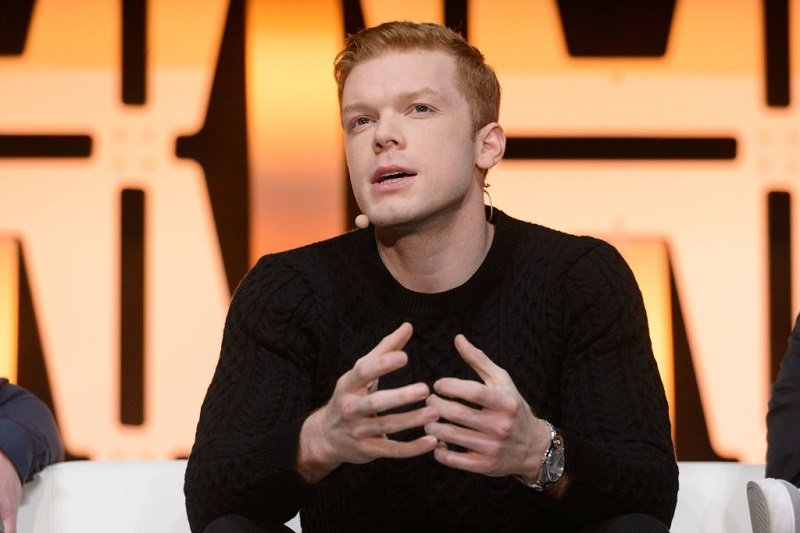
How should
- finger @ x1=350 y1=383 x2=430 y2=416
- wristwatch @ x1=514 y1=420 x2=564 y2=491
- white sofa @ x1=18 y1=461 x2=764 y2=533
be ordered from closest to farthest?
1. finger @ x1=350 y1=383 x2=430 y2=416
2. wristwatch @ x1=514 y1=420 x2=564 y2=491
3. white sofa @ x1=18 y1=461 x2=764 y2=533

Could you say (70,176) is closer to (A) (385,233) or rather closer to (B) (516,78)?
(B) (516,78)

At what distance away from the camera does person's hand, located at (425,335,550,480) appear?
138cm

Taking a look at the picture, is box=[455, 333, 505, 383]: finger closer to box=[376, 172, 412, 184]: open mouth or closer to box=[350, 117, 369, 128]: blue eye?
box=[376, 172, 412, 184]: open mouth


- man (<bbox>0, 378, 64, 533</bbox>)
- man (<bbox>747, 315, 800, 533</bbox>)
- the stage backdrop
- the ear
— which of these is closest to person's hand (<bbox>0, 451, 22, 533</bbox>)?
man (<bbox>0, 378, 64, 533</bbox>)

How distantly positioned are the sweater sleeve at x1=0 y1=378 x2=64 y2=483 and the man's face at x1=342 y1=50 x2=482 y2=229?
0.73 m

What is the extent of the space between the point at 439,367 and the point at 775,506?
55 cm

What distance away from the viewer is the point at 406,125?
1.78 metres

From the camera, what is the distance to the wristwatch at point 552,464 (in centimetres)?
153

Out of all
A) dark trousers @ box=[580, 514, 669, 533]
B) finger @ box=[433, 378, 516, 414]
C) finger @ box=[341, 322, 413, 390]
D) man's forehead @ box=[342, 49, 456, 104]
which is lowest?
dark trousers @ box=[580, 514, 669, 533]

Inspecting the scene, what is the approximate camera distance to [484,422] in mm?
1407

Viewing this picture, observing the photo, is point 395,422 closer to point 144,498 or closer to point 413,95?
point 413,95

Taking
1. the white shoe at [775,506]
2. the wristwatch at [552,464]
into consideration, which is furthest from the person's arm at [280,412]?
the white shoe at [775,506]

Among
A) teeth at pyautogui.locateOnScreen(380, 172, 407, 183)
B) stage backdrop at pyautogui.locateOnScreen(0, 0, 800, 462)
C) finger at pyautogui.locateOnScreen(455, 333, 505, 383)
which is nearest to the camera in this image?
finger at pyautogui.locateOnScreen(455, 333, 505, 383)

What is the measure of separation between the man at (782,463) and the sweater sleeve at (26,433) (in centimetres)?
121
